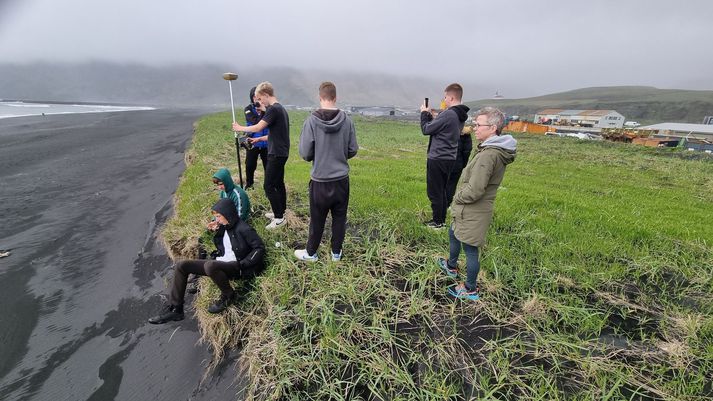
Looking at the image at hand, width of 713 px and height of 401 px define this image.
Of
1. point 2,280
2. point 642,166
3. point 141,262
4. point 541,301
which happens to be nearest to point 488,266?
point 541,301

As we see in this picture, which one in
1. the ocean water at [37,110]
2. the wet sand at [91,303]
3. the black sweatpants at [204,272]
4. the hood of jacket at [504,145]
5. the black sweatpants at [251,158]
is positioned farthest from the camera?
the ocean water at [37,110]

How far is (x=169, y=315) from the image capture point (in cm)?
414

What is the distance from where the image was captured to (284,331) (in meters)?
3.64

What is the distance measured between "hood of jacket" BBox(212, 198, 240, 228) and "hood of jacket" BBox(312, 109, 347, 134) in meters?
1.66

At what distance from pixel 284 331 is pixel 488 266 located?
3103 mm

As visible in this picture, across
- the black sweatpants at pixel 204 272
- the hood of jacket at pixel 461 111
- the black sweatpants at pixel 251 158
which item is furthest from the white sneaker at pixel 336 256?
the hood of jacket at pixel 461 111

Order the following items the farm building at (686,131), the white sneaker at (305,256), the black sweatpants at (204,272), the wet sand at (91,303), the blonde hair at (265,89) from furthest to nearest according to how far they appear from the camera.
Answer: the farm building at (686,131) → the blonde hair at (265,89) → the white sneaker at (305,256) → the black sweatpants at (204,272) → the wet sand at (91,303)

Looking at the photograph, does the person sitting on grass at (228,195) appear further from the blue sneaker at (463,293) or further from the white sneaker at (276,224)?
the blue sneaker at (463,293)

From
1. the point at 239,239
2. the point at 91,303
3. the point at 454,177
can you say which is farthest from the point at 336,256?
the point at 91,303

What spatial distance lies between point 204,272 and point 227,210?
2.94ft

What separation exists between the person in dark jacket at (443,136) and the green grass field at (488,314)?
3.11ft

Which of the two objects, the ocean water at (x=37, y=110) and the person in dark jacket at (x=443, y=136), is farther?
the ocean water at (x=37, y=110)

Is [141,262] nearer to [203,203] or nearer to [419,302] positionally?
[203,203]

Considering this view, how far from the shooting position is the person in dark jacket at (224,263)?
4.07m
